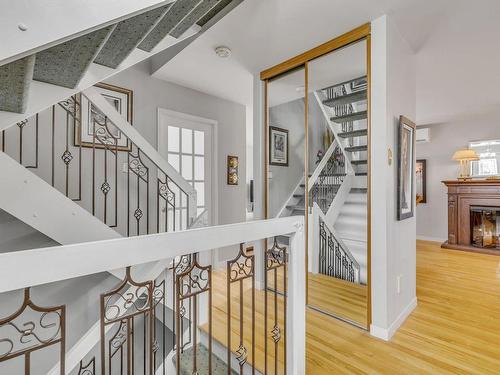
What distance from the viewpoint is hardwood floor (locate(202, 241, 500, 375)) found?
174cm

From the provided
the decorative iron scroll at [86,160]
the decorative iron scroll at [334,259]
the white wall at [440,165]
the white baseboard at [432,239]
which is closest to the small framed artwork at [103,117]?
the decorative iron scroll at [86,160]

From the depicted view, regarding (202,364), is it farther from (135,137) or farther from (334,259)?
(135,137)

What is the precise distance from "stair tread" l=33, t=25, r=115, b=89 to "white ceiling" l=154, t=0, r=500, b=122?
4.43ft

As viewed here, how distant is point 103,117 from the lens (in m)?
2.73

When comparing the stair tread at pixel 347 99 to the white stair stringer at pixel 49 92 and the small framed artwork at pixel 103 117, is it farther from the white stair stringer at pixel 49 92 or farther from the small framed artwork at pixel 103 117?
the small framed artwork at pixel 103 117

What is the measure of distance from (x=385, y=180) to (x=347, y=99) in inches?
32.7

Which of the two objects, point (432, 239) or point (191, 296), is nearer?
point (191, 296)

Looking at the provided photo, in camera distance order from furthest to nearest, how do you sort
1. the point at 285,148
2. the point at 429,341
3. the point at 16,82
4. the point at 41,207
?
1. the point at 285,148
2. the point at 429,341
3. the point at 41,207
4. the point at 16,82

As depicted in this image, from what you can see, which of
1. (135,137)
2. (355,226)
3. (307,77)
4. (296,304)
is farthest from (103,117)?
(355,226)

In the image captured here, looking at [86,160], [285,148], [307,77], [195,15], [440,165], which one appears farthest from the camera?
[440,165]

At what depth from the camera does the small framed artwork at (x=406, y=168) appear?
219cm

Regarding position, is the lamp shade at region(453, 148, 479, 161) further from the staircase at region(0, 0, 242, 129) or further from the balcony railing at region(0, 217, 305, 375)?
the staircase at region(0, 0, 242, 129)

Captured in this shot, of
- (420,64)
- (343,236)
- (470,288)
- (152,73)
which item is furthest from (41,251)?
(470,288)

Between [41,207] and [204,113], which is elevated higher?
[204,113]
